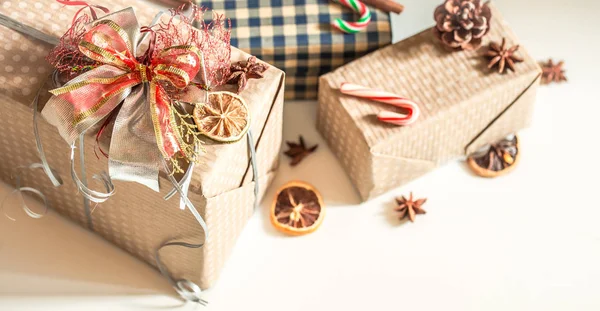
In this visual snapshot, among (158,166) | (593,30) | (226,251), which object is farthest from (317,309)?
(593,30)

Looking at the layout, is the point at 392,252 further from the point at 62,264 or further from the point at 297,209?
the point at 62,264

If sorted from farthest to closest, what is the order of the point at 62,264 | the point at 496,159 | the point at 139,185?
the point at 496,159, the point at 62,264, the point at 139,185

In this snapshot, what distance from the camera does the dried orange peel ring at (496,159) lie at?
5.41 feet

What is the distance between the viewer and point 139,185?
132 cm

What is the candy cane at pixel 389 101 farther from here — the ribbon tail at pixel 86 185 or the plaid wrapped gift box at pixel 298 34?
the ribbon tail at pixel 86 185

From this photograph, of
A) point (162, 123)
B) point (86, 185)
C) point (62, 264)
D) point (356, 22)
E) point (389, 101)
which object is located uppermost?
point (356, 22)

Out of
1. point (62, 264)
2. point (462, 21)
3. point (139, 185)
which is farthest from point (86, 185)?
point (462, 21)

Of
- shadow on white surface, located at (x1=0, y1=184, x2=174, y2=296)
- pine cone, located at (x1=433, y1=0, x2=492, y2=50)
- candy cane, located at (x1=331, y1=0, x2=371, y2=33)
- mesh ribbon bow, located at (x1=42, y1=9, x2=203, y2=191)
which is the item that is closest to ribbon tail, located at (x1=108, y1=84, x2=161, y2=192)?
mesh ribbon bow, located at (x1=42, y1=9, x2=203, y2=191)

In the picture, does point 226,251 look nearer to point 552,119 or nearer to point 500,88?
point 500,88

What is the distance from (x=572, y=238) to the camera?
160cm

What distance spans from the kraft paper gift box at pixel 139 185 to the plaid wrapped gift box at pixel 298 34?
0.54 feet

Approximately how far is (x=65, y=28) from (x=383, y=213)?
2.34ft

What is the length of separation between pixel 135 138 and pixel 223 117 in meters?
0.14

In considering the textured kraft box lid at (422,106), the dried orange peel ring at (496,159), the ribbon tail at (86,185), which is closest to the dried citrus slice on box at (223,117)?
the ribbon tail at (86,185)
